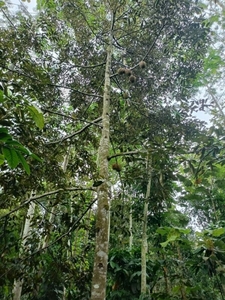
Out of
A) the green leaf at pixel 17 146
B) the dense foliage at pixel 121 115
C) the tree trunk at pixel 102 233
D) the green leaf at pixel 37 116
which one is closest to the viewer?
the green leaf at pixel 17 146

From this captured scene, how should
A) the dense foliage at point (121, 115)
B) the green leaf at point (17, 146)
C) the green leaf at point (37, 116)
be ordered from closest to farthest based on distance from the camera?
the green leaf at point (17, 146), the green leaf at point (37, 116), the dense foliage at point (121, 115)

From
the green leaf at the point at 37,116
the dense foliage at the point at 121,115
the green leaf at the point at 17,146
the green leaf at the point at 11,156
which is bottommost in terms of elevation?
the green leaf at the point at 11,156

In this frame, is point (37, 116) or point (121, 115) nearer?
point (37, 116)

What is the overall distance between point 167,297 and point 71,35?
4.41m

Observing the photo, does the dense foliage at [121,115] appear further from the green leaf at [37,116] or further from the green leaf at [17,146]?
the green leaf at [17,146]

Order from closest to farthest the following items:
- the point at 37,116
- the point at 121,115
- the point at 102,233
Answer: the point at 37,116 < the point at 102,233 < the point at 121,115

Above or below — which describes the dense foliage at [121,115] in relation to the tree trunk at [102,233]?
above

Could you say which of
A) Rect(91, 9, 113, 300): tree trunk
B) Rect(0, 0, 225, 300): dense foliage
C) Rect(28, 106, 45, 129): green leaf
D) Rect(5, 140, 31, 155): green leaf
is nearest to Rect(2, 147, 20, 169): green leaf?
Rect(5, 140, 31, 155): green leaf

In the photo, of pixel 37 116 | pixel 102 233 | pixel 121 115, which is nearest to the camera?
pixel 37 116

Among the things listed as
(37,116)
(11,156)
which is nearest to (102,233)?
(37,116)

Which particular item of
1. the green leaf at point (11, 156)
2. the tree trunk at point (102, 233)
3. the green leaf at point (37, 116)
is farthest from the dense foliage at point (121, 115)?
the green leaf at point (11, 156)

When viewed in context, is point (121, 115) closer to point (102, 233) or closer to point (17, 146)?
point (102, 233)

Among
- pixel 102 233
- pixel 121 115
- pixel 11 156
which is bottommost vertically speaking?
Answer: pixel 11 156

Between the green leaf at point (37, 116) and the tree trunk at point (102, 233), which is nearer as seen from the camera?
the green leaf at point (37, 116)
